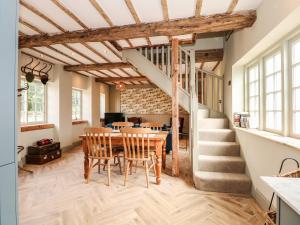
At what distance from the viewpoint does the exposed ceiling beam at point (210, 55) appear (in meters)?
4.75

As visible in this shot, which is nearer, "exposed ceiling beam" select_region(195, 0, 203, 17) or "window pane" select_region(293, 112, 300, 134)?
"window pane" select_region(293, 112, 300, 134)

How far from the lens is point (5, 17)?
103 centimetres

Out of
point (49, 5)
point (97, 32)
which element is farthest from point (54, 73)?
point (49, 5)

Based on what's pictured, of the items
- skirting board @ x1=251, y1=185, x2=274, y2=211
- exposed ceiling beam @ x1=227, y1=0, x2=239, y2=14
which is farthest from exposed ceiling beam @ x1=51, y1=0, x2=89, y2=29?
skirting board @ x1=251, y1=185, x2=274, y2=211

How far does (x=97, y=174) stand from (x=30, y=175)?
50.0 inches

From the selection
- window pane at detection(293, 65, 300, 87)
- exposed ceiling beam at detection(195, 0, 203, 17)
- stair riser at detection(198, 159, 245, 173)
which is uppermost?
exposed ceiling beam at detection(195, 0, 203, 17)

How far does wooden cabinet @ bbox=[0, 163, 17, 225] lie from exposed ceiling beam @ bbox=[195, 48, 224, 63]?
469 centimetres

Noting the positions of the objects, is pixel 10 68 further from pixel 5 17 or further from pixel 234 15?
pixel 234 15

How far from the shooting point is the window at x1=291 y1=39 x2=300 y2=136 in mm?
2090

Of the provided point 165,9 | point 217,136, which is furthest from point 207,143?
point 165,9

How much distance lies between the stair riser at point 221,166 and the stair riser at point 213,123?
1.10 metres

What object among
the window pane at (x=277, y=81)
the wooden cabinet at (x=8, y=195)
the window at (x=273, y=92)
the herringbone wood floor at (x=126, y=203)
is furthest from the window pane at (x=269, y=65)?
the wooden cabinet at (x=8, y=195)

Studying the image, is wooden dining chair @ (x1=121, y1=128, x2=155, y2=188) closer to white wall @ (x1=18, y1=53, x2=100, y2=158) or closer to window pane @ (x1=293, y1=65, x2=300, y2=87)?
window pane @ (x1=293, y1=65, x2=300, y2=87)

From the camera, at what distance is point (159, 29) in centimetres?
304
